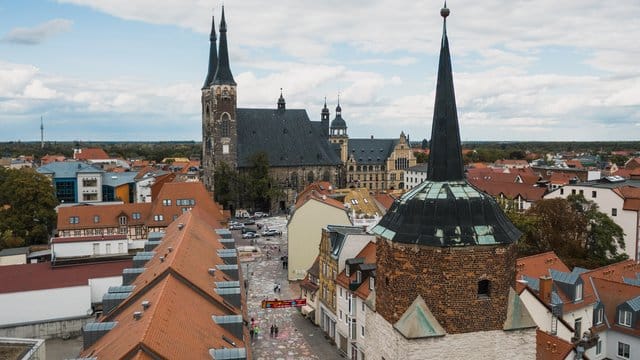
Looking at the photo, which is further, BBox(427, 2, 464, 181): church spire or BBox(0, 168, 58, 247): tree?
BBox(0, 168, 58, 247): tree

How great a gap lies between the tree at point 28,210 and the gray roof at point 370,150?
6380 cm

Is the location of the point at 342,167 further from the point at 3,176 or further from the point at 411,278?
the point at 411,278

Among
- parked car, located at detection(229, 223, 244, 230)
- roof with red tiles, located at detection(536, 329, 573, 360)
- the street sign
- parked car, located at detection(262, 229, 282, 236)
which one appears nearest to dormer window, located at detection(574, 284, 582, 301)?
roof with red tiles, located at detection(536, 329, 573, 360)

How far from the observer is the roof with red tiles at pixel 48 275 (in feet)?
119

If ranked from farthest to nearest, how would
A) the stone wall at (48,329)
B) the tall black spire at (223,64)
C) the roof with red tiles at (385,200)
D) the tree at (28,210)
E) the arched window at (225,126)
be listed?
1. the arched window at (225,126)
2. the tall black spire at (223,64)
3. the tree at (28,210)
4. the roof with red tiles at (385,200)
5. the stone wall at (48,329)

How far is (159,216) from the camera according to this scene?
57406 millimetres

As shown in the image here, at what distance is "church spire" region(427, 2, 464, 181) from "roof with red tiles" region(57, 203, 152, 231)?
49743 millimetres

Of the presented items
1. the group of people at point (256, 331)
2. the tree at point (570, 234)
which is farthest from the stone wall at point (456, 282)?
the tree at point (570, 234)

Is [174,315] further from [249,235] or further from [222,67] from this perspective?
[222,67]

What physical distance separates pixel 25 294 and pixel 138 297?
776 inches

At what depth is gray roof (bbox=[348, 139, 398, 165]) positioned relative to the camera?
11275cm

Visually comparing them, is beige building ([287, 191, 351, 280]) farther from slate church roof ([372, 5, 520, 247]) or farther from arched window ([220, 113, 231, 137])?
arched window ([220, 113, 231, 137])

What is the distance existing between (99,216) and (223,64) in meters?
38.1

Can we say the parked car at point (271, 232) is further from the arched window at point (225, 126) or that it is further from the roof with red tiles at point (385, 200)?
the arched window at point (225, 126)
